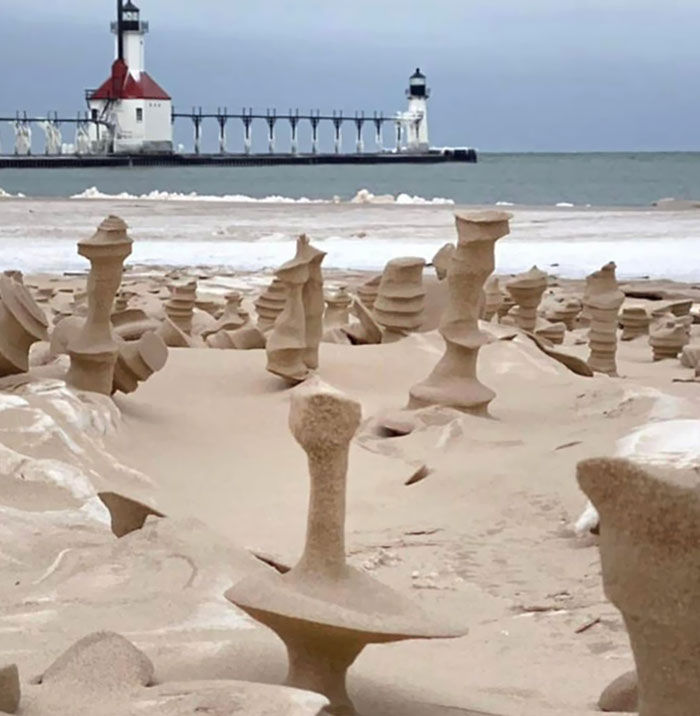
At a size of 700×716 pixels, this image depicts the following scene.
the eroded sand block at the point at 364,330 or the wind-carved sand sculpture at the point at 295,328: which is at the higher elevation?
the wind-carved sand sculpture at the point at 295,328

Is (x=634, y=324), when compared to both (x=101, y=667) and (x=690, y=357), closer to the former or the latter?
(x=690, y=357)

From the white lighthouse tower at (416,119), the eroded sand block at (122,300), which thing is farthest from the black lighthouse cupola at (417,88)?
the eroded sand block at (122,300)

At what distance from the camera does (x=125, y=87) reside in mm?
53344

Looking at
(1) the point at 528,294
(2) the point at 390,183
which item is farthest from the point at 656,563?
(2) the point at 390,183

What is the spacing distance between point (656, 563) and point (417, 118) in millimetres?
65949

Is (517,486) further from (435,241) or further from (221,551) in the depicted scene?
(435,241)

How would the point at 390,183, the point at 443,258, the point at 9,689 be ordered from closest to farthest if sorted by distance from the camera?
1. the point at 9,689
2. the point at 443,258
3. the point at 390,183

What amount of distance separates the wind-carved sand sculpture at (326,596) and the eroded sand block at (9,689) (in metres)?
0.29

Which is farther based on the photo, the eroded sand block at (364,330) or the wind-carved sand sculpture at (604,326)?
the wind-carved sand sculpture at (604,326)

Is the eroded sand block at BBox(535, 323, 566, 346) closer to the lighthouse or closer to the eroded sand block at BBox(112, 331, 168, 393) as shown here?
the eroded sand block at BBox(112, 331, 168, 393)

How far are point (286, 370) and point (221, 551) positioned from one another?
8.72 feet

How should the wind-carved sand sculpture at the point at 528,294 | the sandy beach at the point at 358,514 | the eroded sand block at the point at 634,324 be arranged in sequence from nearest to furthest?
the sandy beach at the point at 358,514
the wind-carved sand sculpture at the point at 528,294
the eroded sand block at the point at 634,324

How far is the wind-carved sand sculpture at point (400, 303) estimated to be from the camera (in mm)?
6445

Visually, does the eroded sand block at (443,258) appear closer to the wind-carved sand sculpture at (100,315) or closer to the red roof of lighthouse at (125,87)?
the wind-carved sand sculpture at (100,315)
